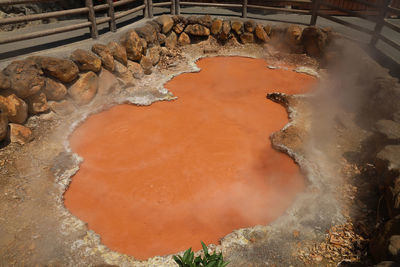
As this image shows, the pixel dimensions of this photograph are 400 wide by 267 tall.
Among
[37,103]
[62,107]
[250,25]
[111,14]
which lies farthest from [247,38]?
[37,103]

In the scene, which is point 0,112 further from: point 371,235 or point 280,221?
point 371,235

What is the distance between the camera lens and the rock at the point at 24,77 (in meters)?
4.67

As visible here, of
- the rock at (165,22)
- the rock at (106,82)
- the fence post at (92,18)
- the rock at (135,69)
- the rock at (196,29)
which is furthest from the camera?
the rock at (196,29)

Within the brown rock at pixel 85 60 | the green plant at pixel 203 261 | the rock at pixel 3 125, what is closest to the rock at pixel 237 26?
the brown rock at pixel 85 60

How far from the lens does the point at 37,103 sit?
5109 mm

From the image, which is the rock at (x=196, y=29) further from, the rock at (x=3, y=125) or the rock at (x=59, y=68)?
the rock at (x=3, y=125)

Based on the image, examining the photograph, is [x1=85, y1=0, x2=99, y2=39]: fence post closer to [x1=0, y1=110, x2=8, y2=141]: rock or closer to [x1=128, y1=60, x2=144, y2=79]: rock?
[x1=128, y1=60, x2=144, y2=79]: rock

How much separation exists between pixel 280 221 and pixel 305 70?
17.2ft

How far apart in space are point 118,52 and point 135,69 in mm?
615

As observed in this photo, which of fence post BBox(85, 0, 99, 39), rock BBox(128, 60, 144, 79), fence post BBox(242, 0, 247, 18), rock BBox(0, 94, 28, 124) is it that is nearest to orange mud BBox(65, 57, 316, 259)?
rock BBox(0, 94, 28, 124)

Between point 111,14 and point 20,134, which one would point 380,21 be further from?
point 20,134

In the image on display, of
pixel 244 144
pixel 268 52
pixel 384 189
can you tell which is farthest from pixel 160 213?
pixel 268 52

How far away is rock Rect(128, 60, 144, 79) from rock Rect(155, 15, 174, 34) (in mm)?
1695

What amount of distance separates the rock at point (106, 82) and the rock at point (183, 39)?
9.99 feet
